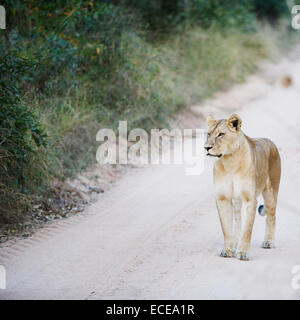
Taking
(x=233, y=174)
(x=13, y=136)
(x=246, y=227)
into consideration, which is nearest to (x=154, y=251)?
(x=246, y=227)

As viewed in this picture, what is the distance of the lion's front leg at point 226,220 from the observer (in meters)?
5.80

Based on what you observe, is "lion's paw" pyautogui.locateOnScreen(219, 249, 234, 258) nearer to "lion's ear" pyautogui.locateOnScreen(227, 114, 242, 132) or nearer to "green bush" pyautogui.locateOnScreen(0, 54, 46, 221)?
"lion's ear" pyautogui.locateOnScreen(227, 114, 242, 132)

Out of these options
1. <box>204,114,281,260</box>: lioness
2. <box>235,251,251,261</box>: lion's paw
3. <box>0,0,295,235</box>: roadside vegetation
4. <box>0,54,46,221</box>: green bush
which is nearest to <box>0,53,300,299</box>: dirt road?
<box>235,251,251,261</box>: lion's paw

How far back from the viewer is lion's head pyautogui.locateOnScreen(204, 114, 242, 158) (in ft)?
18.5

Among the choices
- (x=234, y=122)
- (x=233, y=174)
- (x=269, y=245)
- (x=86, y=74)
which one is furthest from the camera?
(x=86, y=74)

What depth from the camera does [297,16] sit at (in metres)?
26.0

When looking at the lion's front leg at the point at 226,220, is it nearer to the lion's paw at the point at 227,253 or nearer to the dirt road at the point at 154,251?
the lion's paw at the point at 227,253

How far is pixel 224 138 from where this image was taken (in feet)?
18.6

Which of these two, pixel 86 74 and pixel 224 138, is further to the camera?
pixel 86 74

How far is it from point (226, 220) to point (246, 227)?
7.6 inches

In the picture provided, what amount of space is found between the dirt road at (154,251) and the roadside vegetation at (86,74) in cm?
88

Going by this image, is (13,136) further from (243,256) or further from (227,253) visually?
(243,256)

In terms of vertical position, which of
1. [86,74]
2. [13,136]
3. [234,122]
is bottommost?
[13,136]

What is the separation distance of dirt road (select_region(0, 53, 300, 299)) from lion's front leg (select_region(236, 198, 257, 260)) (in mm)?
94
